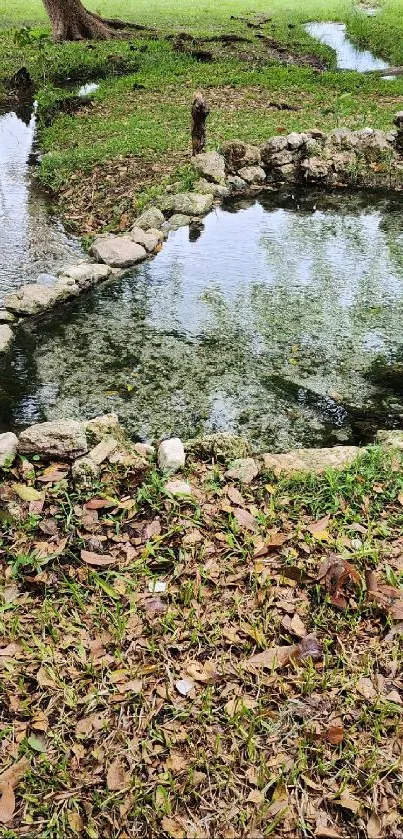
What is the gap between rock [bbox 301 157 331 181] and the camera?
941 centimetres

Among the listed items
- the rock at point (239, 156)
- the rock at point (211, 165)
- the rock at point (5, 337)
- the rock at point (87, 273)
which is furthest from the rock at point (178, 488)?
the rock at point (239, 156)

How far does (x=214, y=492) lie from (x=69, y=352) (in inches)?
94.3

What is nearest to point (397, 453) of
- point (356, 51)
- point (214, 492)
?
point (214, 492)

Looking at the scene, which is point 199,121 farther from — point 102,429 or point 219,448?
point 219,448

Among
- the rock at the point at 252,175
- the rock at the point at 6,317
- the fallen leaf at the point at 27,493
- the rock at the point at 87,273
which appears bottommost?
the fallen leaf at the point at 27,493

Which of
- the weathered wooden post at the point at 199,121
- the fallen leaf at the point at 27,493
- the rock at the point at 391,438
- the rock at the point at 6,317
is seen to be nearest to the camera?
the fallen leaf at the point at 27,493

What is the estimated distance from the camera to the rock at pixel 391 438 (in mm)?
4203

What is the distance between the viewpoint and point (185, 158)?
385 inches

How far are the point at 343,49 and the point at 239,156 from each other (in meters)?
14.9

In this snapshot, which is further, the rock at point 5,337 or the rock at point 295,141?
the rock at point 295,141

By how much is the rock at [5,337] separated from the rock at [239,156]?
5.27 m

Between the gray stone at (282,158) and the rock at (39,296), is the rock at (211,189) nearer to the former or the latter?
the gray stone at (282,158)

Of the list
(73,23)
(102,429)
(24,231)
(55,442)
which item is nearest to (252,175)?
(24,231)

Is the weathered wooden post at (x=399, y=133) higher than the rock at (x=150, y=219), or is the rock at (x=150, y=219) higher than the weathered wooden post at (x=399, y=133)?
the weathered wooden post at (x=399, y=133)
